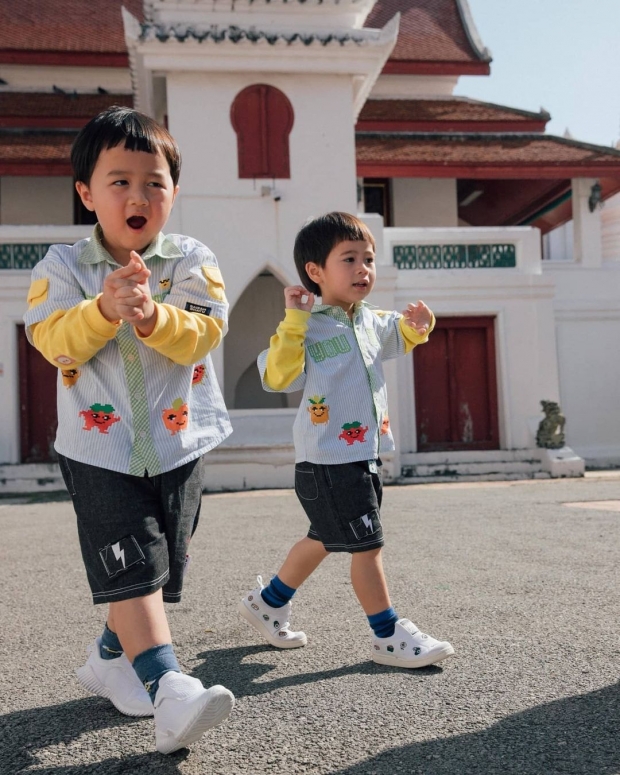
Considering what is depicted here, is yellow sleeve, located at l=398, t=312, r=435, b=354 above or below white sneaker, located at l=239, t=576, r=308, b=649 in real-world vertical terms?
above

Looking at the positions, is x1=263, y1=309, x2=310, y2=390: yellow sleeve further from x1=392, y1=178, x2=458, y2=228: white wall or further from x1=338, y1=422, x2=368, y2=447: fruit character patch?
x1=392, y1=178, x2=458, y2=228: white wall

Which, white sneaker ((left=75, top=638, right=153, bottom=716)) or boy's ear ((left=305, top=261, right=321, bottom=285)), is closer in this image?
white sneaker ((left=75, top=638, right=153, bottom=716))

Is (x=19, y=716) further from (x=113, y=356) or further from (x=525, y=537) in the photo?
(x=525, y=537)

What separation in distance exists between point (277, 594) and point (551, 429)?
8728 millimetres

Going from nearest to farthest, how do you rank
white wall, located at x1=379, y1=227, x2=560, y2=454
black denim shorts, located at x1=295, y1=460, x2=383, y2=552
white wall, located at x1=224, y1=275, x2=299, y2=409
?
black denim shorts, located at x1=295, y1=460, x2=383, y2=552 < white wall, located at x1=379, y1=227, x2=560, y2=454 < white wall, located at x1=224, y1=275, x2=299, y2=409

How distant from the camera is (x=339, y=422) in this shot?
2.78 meters

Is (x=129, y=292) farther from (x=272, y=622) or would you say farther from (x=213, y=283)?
(x=272, y=622)

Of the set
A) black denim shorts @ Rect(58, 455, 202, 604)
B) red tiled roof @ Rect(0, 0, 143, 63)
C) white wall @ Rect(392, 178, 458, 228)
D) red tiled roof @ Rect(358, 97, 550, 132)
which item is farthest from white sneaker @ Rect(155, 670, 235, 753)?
red tiled roof @ Rect(0, 0, 143, 63)

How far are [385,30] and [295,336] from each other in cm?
926

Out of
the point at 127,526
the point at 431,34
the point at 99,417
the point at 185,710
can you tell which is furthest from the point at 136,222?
the point at 431,34

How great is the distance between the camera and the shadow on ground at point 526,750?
179cm

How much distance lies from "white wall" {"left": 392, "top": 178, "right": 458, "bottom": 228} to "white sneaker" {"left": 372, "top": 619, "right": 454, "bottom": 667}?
12427 millimetres

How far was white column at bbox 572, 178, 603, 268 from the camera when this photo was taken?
12.9 meters

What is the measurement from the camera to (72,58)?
15.1 m
